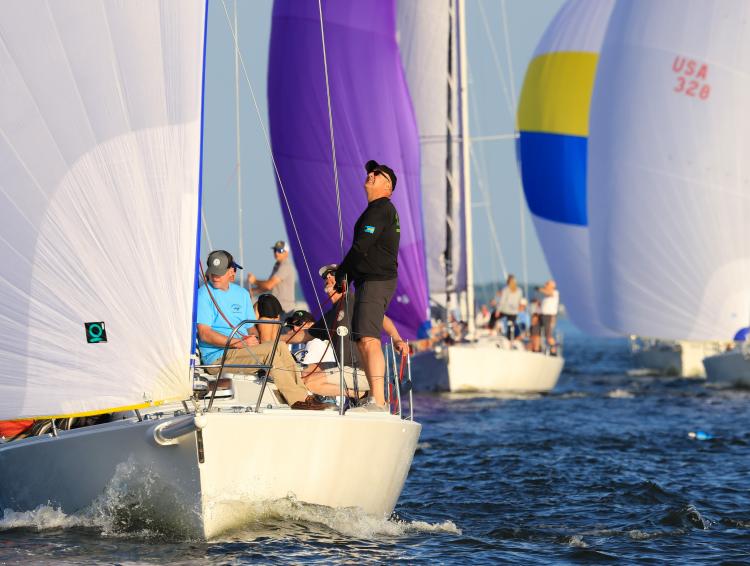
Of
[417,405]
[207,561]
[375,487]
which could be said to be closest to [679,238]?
[417,405]

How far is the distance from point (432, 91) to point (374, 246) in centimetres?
2048

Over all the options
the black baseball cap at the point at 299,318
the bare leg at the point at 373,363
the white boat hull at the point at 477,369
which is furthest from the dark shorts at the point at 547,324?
the bare leg at the point at 373,363

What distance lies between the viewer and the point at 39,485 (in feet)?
27.0

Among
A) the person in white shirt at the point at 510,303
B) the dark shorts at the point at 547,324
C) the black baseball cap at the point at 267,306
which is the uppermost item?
the person in white shirt at the point at 510,303

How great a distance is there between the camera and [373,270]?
8578mm

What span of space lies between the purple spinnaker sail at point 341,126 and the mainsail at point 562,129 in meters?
9.45

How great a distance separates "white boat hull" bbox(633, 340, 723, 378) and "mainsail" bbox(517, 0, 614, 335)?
3.58 metres

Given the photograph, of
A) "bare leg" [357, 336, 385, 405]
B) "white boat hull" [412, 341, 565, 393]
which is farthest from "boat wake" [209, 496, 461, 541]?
"white boat hull" [412, 341, 565, 393]

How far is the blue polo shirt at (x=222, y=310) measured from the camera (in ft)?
30.0

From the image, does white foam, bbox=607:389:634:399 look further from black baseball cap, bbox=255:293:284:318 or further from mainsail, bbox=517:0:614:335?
black baseball cap, bbox=255:293:284:318

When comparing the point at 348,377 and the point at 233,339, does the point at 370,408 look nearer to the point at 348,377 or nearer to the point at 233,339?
the point at 348,377

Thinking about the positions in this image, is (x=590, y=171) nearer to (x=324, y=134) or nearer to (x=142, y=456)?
(x=324, y=134)

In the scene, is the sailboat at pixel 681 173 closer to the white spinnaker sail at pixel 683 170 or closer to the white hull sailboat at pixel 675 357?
the white spinnaker sail at pixel 683 170

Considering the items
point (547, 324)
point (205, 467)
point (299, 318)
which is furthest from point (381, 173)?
point (547, 324)
